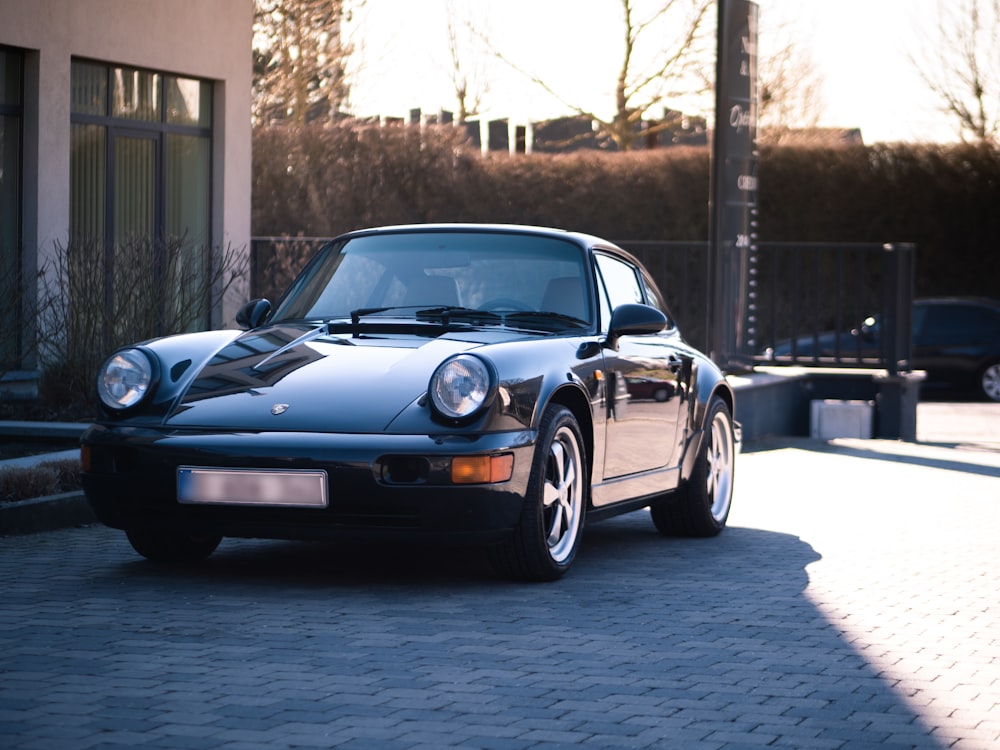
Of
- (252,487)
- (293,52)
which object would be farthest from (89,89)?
(293,52)

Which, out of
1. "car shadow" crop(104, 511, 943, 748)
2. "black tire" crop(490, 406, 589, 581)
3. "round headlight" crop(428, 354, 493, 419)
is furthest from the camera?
"black tire" crop(490, 406, 589, 581)

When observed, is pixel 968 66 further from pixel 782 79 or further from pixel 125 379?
pixel 125 379

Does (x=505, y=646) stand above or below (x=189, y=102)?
below

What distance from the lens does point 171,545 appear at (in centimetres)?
671

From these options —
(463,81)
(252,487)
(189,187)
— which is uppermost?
Result: (463,81)

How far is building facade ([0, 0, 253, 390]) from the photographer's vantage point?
1340 cm

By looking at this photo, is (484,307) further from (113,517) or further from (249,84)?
(249,84)

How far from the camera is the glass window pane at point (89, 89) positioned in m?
14.7

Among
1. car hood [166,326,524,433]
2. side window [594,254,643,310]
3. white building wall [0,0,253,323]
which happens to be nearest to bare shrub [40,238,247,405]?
white building wall [0,0,253,323]

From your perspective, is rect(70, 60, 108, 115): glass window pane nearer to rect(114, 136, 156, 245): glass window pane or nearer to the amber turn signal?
rect(114, 136, 156, 245): glass window pane

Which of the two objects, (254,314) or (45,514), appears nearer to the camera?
(254,314)

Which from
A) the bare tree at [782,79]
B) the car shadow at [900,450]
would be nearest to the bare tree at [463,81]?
the bare tree at [782,79]

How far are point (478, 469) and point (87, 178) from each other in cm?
1004

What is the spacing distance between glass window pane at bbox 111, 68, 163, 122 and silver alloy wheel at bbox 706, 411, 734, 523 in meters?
8.66
